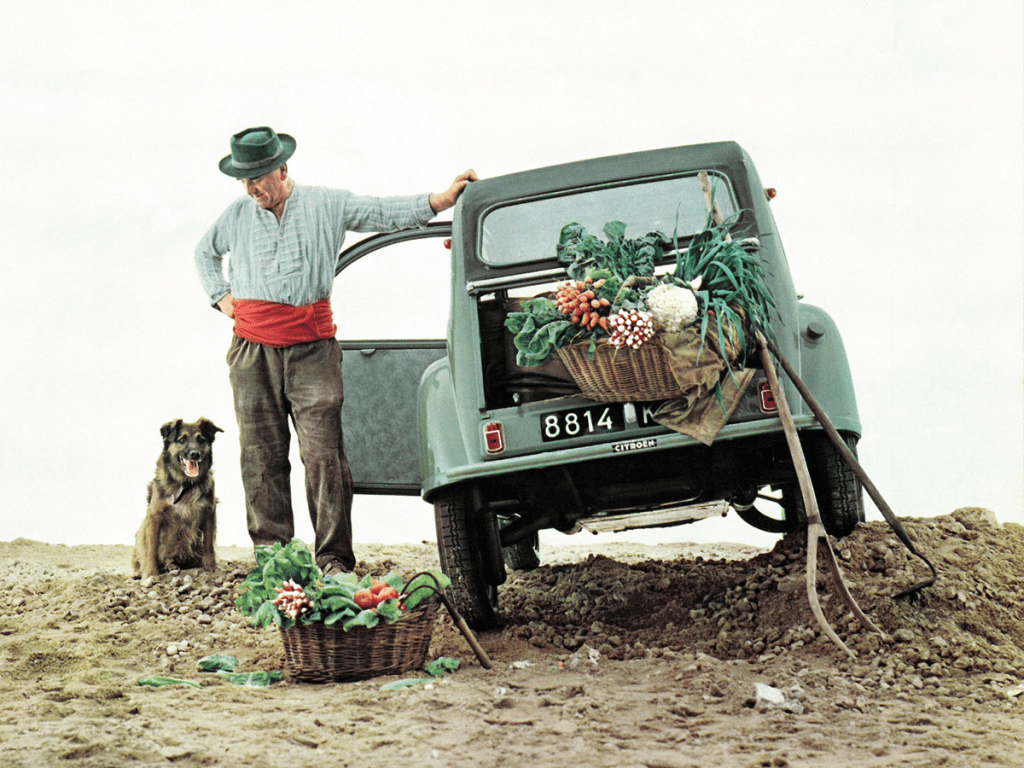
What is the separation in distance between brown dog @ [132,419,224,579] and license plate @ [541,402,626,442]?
3.16 metres

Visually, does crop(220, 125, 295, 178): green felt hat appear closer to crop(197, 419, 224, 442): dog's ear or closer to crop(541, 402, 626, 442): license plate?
crop(197, 419, 224, 442): dog's ear

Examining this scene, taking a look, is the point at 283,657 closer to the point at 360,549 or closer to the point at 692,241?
the point at 692,241

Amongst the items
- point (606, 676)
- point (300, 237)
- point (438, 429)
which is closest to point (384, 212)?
point (300, 237)

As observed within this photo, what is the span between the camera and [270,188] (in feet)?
22.4

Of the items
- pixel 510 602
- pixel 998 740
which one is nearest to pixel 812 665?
pixel 998 740

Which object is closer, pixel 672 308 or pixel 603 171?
pixel 672 308

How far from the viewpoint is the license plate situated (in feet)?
16.6

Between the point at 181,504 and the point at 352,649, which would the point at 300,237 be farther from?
the point at 352,649

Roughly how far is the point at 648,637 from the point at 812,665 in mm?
1019

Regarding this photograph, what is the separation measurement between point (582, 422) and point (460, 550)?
979mm

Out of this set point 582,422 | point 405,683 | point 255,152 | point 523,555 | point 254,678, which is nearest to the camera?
point 405,683

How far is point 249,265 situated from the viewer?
690cm

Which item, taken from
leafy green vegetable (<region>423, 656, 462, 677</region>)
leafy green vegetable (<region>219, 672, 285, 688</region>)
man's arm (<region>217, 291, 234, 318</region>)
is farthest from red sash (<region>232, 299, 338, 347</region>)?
leafy green vegetable (<region>423, 656, 462, 677</region>)

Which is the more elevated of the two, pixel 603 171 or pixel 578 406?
pixel 603 171
